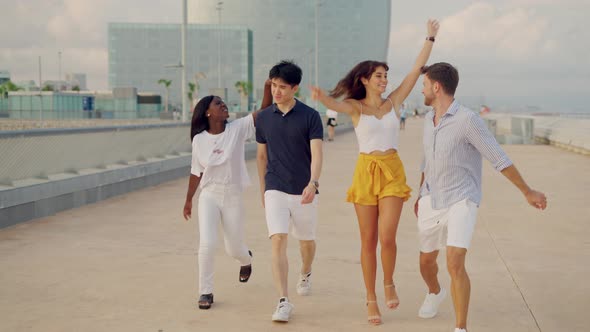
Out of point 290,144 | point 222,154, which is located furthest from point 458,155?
point 222,154

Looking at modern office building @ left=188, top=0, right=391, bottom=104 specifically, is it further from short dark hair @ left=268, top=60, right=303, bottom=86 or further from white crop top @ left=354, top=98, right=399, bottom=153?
white crop top @ left=354, top=98, right=399, bottom=153

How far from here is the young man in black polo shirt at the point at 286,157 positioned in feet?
20.2

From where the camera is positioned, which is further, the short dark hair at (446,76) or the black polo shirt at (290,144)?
the black polo shirt at (290,144)

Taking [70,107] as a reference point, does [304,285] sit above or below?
below

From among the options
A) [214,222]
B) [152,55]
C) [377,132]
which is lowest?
[214,222]

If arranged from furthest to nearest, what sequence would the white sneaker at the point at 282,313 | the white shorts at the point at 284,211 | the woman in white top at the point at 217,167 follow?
the woman in white top at the point at 217,167 → the white shorts at the point at 284,211 → the white sneaker at the point at 282,313

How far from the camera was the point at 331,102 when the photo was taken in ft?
20.0

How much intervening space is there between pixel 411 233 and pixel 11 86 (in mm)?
114084

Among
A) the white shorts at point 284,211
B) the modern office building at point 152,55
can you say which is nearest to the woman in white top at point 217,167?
the white shorts at point 284,211

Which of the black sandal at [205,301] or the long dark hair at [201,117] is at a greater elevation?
the long dark hair at [201,117]

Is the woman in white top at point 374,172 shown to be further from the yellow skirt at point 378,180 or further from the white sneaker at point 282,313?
the white sneaker at point 282,313

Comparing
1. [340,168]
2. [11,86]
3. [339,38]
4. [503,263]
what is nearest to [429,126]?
[503,263]

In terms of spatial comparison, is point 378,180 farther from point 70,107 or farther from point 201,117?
point 70,107

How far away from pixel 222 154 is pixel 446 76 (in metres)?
1.80
